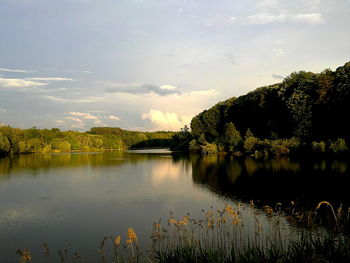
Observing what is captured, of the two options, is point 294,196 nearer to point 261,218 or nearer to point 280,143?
point 261,218

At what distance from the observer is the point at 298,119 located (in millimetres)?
61125

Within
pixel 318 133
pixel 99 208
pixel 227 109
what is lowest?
pixel 99 208

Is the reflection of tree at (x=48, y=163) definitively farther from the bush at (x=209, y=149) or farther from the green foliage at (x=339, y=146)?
the green foliage at (x=339, y=146)

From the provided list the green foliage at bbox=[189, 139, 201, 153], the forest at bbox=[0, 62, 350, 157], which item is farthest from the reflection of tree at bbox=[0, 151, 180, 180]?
the forest at bbox=[0, 62, 350, 157]

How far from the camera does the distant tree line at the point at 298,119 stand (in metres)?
53.5

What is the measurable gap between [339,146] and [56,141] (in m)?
101

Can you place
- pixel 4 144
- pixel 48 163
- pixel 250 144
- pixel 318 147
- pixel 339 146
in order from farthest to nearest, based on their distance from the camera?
pixel 4 144 → pixel 250 144 → pixel 48 163 → pixel 318 147 → pixel 339 146

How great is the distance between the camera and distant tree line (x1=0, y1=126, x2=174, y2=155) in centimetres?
9744

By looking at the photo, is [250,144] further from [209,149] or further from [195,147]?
[195,147]

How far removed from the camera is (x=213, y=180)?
31547 mm

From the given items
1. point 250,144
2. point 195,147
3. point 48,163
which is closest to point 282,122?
point 250,144

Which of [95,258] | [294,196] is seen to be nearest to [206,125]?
[294,196]

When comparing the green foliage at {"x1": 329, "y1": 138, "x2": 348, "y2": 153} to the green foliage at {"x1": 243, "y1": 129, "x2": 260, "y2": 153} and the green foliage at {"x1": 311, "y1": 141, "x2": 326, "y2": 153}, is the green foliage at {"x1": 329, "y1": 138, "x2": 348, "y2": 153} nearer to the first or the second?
the green foliage at {"x1": 311, "y1": 141, "x2": 326, "y2": 153}

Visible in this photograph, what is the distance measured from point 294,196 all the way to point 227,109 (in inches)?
2908
